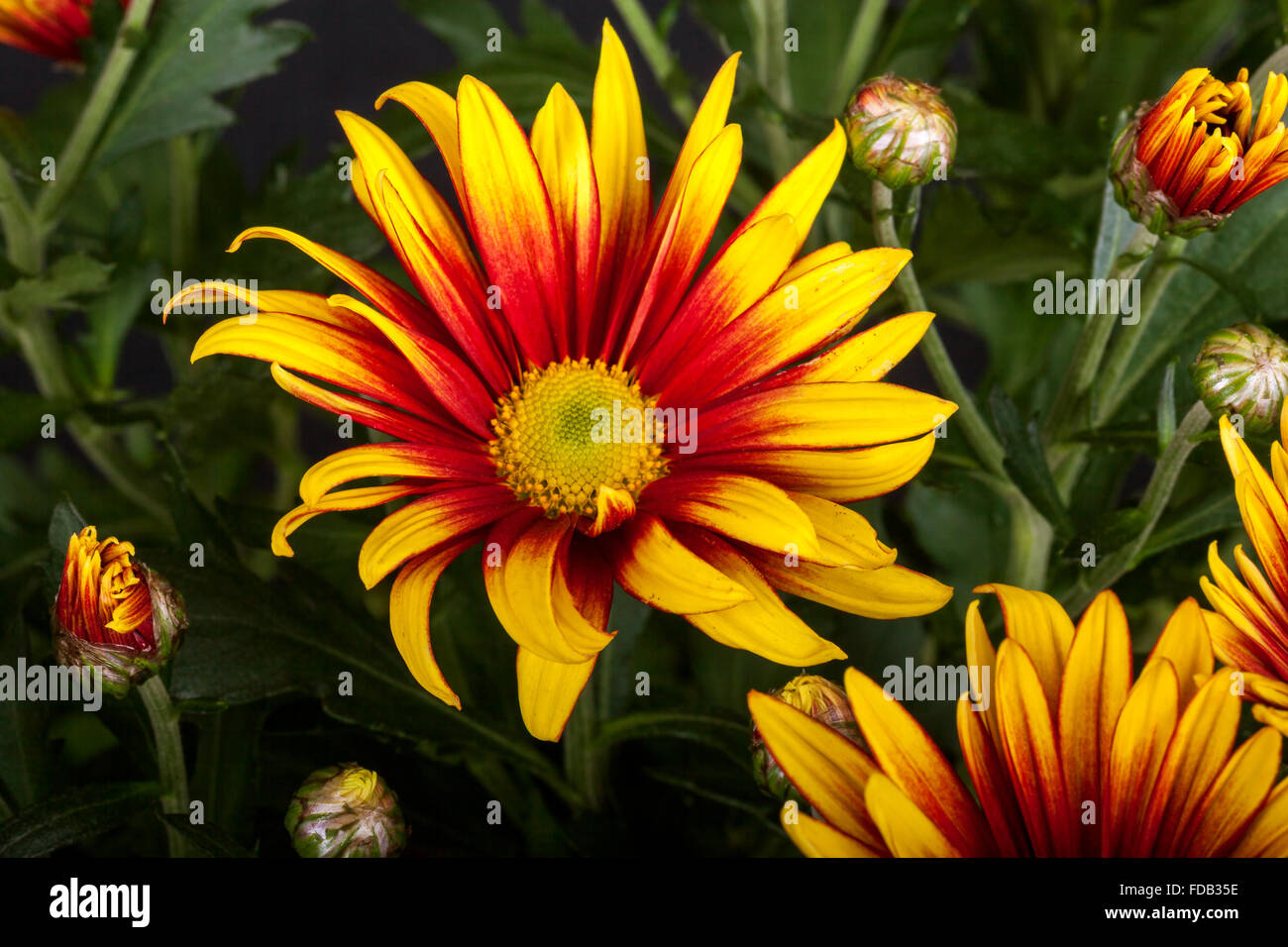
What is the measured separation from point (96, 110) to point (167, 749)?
0.36 meters

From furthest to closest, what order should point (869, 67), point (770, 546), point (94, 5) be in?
point (869, 67) → point (94, 5) → point (770, 546)

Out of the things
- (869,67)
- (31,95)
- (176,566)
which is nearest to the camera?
(176,566)

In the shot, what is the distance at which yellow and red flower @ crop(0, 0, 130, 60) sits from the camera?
663 millimetres

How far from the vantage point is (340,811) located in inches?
18.0

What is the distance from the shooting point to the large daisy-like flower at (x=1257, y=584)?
44 cm

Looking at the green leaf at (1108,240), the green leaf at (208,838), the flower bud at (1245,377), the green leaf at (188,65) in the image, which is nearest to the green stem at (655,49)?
the green leaf at (188,65)

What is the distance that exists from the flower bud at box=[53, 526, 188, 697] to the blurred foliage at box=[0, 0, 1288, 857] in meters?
0.05

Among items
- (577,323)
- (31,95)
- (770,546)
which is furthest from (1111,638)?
(31,95)

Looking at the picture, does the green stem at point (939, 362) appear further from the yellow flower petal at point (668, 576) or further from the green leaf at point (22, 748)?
the green leaf at point (22, 748)

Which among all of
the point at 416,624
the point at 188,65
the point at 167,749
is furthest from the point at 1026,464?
the point at 188,65

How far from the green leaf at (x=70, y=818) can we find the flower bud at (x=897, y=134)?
38 centimetres

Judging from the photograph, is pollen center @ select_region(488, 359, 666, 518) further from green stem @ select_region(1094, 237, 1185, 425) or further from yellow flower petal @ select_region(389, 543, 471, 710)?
green stem @ select_region(1094, 237, 1185, 425)

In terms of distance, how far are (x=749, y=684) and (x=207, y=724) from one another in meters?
0.28

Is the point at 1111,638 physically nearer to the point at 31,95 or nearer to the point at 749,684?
the point at 749,684
